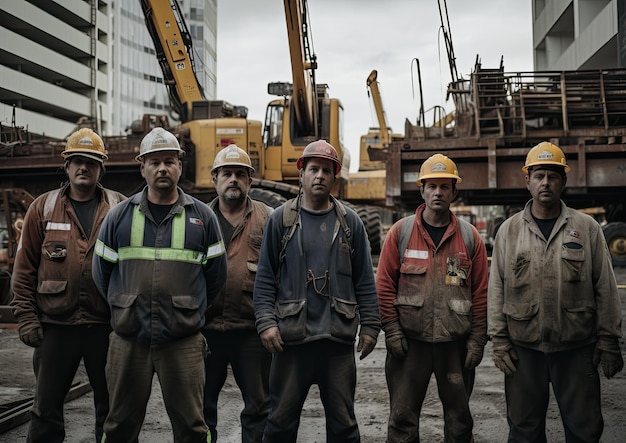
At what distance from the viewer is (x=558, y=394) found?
4.12 m

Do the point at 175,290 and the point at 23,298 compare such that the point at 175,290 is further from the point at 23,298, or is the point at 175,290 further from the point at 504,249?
the point at 504,249

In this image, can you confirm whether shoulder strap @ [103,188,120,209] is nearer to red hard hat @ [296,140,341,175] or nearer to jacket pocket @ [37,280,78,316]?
jacket pocket @ [37,280,78,316]

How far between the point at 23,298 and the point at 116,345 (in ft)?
2.76

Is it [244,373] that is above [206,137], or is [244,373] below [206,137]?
below

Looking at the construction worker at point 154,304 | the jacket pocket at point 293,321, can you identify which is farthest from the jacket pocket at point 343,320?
the construction worker at point 154,304

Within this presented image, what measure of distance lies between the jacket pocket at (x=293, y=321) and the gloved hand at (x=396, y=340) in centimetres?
64

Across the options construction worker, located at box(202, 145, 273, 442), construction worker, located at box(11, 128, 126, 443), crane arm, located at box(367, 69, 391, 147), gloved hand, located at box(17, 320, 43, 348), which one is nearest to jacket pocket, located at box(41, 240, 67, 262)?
construction worker, located at box(11, 128, 126, 443)

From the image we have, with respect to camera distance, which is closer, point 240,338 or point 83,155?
point 83,155

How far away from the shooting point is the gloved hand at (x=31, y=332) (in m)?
4.24

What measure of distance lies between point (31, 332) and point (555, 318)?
3055mm

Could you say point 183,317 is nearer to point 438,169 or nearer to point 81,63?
point 438,169

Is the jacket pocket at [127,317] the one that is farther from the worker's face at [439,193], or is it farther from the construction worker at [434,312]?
the worker's face at [439,193]

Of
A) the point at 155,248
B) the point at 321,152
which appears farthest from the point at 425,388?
the point at 155,248

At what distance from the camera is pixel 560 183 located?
14.1 feet
